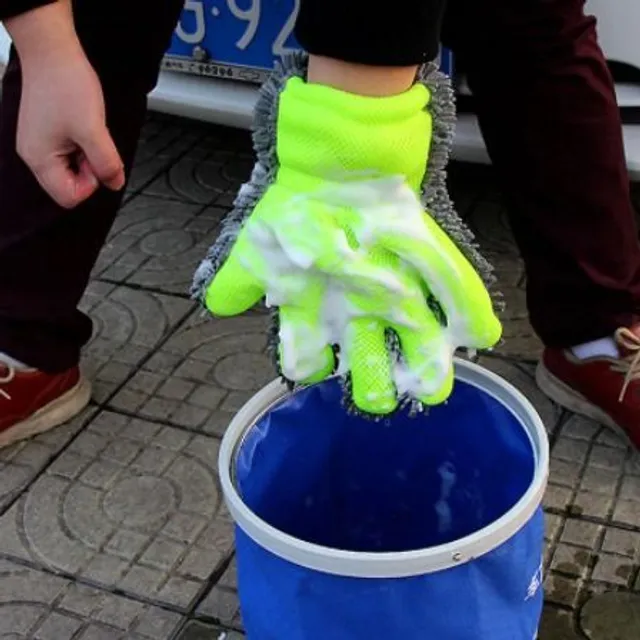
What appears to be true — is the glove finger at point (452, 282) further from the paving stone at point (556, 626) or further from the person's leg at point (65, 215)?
the person's leg at point (65, 215)

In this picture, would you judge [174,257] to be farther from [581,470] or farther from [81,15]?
[581,470]

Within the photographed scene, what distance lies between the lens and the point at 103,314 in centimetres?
221

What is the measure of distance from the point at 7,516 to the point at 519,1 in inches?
39.6

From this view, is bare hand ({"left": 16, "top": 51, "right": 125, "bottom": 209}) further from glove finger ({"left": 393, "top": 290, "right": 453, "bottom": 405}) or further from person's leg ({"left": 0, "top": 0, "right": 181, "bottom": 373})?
person's leg ({"left": 0, "top": 0, "right": 181, "bottom": 373})

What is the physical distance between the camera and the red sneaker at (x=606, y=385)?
71.5 inches

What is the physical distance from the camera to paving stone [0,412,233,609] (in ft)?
5.41

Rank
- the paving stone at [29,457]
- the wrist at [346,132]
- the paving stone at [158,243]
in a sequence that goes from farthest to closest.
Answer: the paving stone at [158,243] < the paving stone at [29,457] < the wrist at [346,132]

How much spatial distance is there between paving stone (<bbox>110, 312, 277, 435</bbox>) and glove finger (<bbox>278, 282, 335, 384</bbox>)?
2.81 feet

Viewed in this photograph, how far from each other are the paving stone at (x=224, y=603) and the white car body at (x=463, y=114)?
2.94 feet

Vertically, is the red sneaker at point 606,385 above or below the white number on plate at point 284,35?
below

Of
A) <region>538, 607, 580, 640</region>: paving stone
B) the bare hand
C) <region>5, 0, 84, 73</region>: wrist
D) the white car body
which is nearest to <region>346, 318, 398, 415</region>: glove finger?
the bare hand

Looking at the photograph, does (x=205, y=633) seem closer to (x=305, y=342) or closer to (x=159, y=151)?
(x=305, y=342)

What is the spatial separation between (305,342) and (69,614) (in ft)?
2.40

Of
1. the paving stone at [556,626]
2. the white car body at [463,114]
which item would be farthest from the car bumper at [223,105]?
the paving stone at [556,626]
